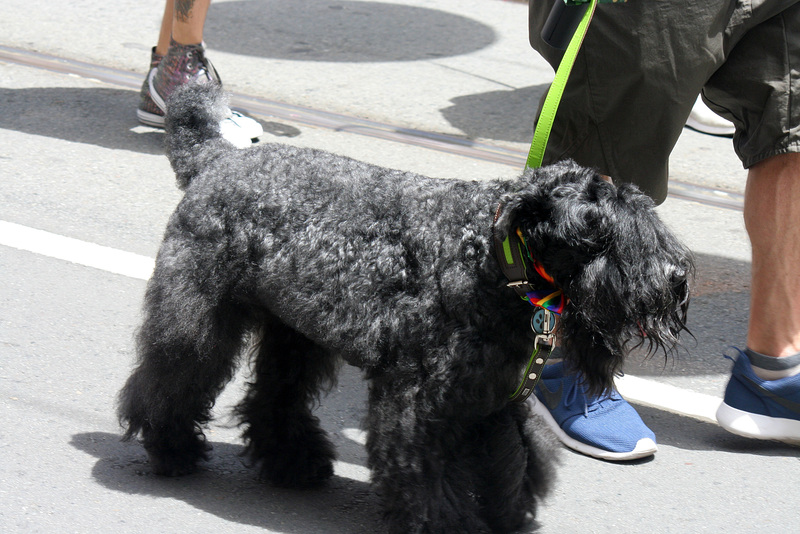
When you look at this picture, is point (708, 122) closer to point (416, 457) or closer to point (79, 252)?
point (79, 252)

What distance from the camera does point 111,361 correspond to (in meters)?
3.50

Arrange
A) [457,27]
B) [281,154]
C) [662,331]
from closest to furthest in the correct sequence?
[662,331] < [281,154] < [457,27]

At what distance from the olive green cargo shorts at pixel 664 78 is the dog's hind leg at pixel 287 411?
3.41ft

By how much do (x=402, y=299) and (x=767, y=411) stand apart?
1.48 m

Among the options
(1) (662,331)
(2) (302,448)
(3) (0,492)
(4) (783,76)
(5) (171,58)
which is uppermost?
(4) (783,76)

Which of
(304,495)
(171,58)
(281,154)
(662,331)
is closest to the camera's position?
(662,331)

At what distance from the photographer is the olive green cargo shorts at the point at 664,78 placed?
2.88 m

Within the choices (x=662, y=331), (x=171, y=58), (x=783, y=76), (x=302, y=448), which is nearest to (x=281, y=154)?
(x=302, y=448)

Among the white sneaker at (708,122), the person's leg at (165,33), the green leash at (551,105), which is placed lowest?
the person's leg at (165,33)

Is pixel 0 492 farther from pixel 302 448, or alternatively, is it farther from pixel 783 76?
pixel 783 76

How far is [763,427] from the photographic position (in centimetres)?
316

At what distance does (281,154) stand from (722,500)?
1.67 metres

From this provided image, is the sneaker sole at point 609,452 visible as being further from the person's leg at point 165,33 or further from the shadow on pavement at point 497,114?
the person's leg at point 165,33

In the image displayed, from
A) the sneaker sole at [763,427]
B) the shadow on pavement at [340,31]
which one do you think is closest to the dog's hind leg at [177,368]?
the sneaker sole at [763,427]
